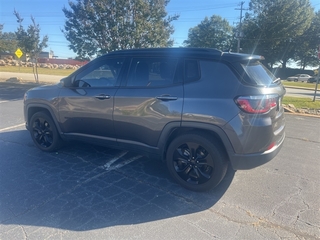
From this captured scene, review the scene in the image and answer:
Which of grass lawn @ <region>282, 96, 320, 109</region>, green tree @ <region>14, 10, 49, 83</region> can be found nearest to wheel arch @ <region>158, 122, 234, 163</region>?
grass lawn @ <region>282, 96, 320, 109</region>

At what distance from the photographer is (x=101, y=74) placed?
154 inches

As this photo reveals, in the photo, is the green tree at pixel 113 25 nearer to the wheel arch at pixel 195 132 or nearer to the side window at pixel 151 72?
the side window at pixel 151 72

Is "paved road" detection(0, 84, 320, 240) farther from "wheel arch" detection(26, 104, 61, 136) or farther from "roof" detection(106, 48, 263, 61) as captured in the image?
"roof" detection(106, 48, 263, 61)

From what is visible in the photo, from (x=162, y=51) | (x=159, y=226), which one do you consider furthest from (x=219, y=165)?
(x=162, y=51)

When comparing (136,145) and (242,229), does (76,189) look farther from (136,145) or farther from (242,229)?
(242,229)

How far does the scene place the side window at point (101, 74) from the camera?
12.3 ft

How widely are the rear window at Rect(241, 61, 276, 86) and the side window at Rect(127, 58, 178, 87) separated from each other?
0.96 metres

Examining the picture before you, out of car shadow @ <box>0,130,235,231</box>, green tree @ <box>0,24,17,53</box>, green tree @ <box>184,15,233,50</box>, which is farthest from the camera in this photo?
green tree @ <box>184,15,233,50</box>

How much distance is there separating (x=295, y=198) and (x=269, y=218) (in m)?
0.68

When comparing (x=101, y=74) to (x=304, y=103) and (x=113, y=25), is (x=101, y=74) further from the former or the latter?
(x=304, y=103)

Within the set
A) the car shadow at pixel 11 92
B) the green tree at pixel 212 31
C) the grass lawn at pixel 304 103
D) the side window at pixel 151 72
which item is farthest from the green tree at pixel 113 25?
the green tree at pixel 212 31

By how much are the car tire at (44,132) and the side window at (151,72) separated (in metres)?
1.86

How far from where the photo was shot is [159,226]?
2.54m

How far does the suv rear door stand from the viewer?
3.18 metres
